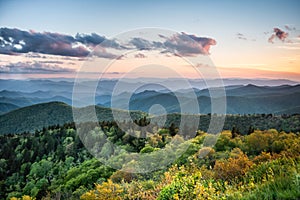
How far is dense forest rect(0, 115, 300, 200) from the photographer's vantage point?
12.6 metres

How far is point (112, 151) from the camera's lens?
62531 millimetres

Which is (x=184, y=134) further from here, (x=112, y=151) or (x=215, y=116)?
(x=215, y=116)

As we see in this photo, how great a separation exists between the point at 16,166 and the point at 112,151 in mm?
32481

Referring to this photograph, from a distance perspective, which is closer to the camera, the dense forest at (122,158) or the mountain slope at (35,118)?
the dense forest at (122,158)

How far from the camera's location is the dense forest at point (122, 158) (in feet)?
41.2

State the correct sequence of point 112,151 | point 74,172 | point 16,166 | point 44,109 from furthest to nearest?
point 44,109
point 16,166
point 112,151
point 74,172

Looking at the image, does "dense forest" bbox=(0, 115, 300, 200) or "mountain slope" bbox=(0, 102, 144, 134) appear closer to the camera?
"dense forest" bbox=(0, 115, 300, 200)

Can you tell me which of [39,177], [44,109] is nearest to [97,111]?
[44,109]

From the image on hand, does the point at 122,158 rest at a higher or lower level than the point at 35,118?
higher

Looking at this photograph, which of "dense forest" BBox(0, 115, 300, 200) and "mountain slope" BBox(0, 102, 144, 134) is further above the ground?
"dense forest" BBox(0, 115, 300, 200)

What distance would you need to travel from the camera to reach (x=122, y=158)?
52.4 metres

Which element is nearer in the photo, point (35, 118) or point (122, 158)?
point (122, 158)

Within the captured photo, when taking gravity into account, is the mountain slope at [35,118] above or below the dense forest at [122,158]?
below

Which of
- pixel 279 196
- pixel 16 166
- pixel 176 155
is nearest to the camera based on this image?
pixel 279 196
